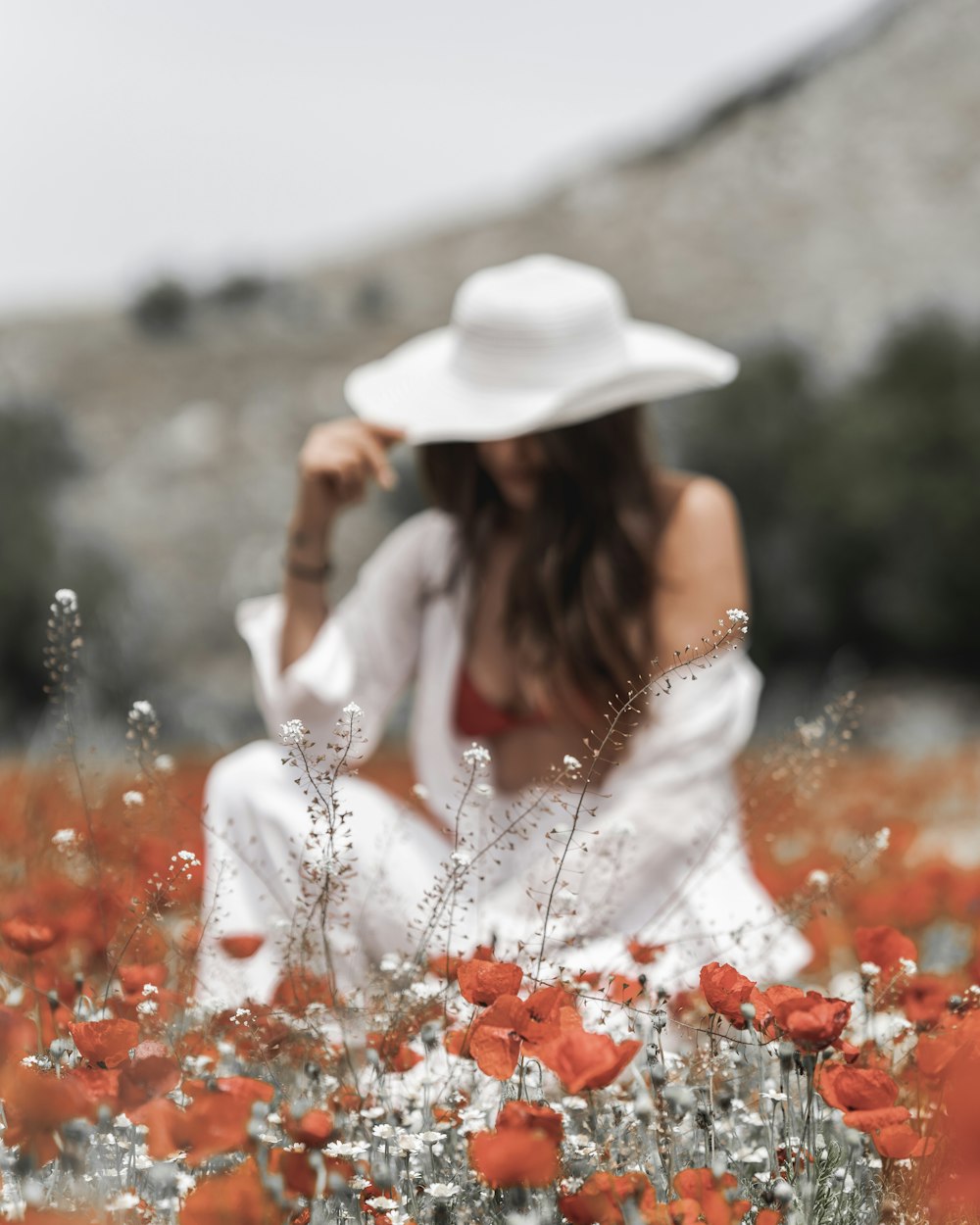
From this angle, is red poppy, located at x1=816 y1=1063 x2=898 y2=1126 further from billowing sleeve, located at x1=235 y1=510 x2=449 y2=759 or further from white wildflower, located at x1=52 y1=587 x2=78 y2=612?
billowing sleeve, located at x1=235 y1=510 x2=449 y2=759

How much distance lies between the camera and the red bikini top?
303cm

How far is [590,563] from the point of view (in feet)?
9.52

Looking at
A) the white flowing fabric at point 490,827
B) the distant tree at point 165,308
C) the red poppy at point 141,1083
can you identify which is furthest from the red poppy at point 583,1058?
the distant tree at point 165,308

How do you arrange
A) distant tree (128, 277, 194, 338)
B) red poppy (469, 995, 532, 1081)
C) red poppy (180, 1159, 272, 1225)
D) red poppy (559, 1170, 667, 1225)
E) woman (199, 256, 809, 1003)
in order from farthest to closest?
distant tree (128, 277, 194, 338) → woman (199, 256, 809, 1003) → red poppy (469, 995, 532, 1081) → red poppy (559, 1170, 667, 1225) → red poppy (180, 1159, 272, 1225)

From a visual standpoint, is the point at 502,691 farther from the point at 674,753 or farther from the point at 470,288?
the point at 470,288

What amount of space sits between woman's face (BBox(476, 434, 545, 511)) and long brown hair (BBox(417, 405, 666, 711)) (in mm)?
25

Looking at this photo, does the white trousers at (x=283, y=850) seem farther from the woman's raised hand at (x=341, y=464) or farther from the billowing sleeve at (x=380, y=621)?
the woman's raised hand at (x=341, y=464)

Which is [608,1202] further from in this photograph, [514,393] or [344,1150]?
[514,393]

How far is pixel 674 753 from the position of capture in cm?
267

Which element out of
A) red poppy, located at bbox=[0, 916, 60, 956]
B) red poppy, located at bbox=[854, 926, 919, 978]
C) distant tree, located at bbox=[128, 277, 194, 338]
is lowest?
red poppy, located at bbox=[854, 926, 919, 978]

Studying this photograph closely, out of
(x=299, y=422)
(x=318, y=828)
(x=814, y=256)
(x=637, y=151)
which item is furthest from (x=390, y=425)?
(x=637, y=151)

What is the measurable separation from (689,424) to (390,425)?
15.1m

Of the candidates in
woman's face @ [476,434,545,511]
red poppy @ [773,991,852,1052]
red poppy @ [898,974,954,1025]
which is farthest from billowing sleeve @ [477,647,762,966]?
red poppy @ [773,991,852,1052]

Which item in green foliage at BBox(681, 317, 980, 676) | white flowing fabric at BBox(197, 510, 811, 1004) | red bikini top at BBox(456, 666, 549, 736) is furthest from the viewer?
green foliage at BBox(681, 317, 980, 676)
